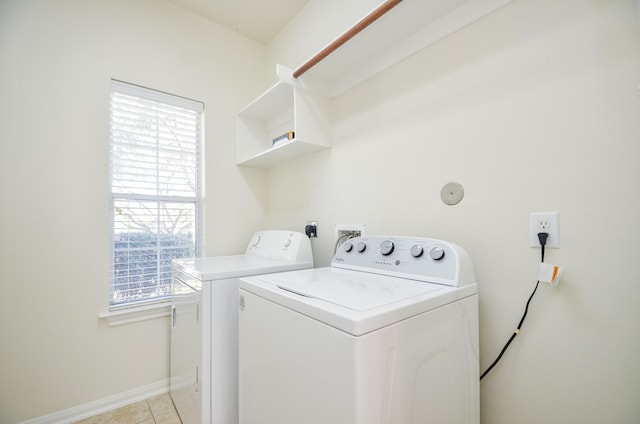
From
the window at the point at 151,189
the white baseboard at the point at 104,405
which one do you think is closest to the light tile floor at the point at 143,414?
the white baseboard at the point at 104,405

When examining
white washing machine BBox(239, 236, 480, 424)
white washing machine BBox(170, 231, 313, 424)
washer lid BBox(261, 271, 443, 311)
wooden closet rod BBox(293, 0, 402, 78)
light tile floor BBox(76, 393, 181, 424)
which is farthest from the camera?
light tile floor BBox(76, 393, 181, 424)

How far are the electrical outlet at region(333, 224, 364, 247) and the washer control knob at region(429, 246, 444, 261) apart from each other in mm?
544

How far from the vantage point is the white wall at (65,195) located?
1.48m

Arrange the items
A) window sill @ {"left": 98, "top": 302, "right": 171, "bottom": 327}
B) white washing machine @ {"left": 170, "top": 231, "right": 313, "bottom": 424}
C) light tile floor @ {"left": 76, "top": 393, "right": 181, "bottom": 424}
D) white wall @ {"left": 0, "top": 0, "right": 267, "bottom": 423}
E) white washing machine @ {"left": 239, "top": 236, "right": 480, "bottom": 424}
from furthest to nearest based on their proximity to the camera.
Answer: window sill @ {"left": 98, "top": 302, "right": 171, "bottom": 327} → light tile floor @ {"left": 76, "top": 393, "right": 181, "bottom": 424} → white wall @ {"left": 0, "top": 0, "right": 267, "bottom": 423} → white washing machine @ {"left": 170, "top": 231, "right": 313, "bottom": 424} → white washing machine @ {"left": 239, "top": 236, "right": 480, "bottom": 424}

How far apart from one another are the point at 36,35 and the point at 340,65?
1723 mm

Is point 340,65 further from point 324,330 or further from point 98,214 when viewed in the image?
point 98,214

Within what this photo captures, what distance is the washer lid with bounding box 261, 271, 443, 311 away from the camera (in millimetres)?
769


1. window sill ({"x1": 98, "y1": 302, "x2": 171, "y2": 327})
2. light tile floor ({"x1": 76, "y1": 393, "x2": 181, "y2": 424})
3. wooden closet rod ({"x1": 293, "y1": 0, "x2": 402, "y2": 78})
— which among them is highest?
wooden closet rod ({"x1": 293, "y1": 0, "x2": 402, "y2": 78})

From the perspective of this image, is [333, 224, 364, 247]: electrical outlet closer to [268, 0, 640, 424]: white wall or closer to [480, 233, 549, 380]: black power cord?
[268, 0, 640, 424]: white wall

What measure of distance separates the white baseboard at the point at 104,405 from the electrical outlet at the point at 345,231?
153 cm

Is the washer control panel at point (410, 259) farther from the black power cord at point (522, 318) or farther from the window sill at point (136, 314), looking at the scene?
the window sill at point (136, 314)

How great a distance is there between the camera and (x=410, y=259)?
3.49 ft

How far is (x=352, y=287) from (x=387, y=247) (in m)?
0.29

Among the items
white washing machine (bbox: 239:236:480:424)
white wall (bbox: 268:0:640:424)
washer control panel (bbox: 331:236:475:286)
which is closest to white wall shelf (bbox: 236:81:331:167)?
white wall (bbox: 268:0:640:424)
